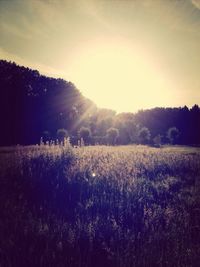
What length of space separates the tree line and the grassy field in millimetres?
26869

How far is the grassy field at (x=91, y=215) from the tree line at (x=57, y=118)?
26.9 m

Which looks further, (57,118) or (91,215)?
(57,118)

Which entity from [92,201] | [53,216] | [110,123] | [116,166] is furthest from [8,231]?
[110,123]

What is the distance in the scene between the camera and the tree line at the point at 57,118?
44375 mm

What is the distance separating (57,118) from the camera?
53.1 meters

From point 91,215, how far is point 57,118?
47862 millimetres

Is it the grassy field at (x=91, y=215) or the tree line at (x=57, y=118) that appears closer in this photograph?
the grassy field at (x=91, y=215)

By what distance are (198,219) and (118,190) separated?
1.99 m

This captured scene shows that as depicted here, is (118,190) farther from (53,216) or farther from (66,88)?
(66,88)

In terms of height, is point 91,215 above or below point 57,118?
below

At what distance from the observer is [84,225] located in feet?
17.2

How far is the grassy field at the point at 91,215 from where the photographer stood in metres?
4.48

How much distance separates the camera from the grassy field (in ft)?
14.7

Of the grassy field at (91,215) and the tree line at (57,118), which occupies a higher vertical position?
the tree line at (57,118)
